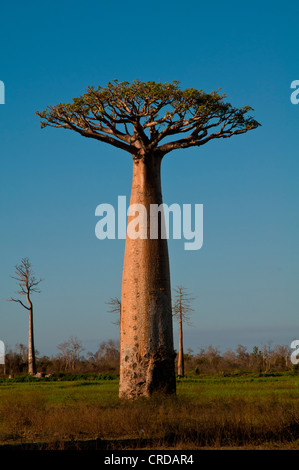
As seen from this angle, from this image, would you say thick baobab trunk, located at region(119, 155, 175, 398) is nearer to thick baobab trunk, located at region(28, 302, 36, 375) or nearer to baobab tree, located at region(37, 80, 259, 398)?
baobab tree, located at region(37, 80, 259, 398)

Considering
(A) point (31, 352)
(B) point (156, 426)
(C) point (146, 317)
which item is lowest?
(A) point (31, 352)

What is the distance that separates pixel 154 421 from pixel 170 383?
3.32 meters

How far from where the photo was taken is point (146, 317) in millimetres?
12062

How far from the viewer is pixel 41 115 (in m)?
14.1

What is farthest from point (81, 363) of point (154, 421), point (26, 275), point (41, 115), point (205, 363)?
point (154, 421)

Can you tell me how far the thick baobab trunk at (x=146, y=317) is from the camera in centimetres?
1194

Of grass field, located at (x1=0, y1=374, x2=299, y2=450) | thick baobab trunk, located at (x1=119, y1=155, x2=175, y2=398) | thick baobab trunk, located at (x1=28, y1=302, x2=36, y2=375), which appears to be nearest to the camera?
grass field, located at (x1=0, y1=374, x2=299, y2=450)

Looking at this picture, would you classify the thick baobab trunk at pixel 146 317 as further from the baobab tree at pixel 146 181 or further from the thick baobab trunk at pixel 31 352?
the thick baobab trunk at pixel 31 352

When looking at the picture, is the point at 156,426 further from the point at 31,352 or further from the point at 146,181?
the point at 31,352

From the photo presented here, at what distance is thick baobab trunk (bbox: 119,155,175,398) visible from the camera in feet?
39.2

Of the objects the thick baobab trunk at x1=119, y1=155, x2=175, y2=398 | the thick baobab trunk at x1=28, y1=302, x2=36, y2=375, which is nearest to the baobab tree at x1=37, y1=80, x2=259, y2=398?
the thick baobab trunk at x1=119, y1=155, x2=175, y2=398

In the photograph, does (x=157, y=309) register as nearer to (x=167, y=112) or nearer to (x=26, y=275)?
(x=167, y=112)

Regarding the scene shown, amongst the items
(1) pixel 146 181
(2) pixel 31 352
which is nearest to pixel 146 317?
(1) pixel 146 181
